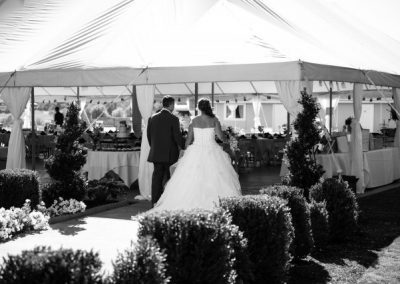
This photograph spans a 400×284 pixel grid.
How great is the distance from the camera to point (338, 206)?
802cm

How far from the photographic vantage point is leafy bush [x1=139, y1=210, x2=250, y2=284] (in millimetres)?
4629

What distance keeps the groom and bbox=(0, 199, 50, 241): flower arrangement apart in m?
2.07

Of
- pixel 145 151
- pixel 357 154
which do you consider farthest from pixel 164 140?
pixel 357 154

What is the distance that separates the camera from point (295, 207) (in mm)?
6875

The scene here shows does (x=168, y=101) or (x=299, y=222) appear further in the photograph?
(x=168, y=101)

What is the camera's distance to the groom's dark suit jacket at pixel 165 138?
10125 mm

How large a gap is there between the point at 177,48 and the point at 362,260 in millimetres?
5425

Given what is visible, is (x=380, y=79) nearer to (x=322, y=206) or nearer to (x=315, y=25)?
(x=315, y=25)

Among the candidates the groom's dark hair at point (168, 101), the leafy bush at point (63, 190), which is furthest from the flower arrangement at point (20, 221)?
the groom's dark hair at point (168, 101)

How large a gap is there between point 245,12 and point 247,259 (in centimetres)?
682

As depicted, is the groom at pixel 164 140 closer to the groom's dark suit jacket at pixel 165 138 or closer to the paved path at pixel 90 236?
the groom's dark suit jacket at pixel 165 138

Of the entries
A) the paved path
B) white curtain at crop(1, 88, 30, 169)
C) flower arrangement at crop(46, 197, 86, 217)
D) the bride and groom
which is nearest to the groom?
the bride and groom

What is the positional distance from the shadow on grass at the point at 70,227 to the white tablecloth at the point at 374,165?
5.52 m

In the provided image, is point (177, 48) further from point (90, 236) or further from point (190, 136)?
point (90, 236)
